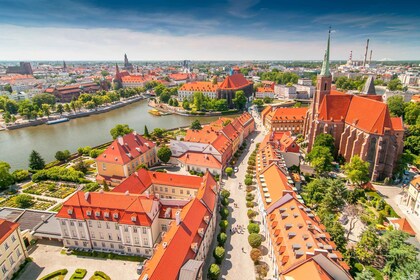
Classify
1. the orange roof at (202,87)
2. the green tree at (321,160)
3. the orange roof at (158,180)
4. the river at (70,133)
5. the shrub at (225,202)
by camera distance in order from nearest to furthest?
the orange roof at (158,180) < the shrub at (225,202) < the green tree at (321,160) < the river at (70,133) < the orange roof at (202,87)

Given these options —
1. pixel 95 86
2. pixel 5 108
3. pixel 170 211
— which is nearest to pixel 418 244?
pixel 170 211

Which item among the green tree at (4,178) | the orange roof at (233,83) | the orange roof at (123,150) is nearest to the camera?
the green tree at (4,178)

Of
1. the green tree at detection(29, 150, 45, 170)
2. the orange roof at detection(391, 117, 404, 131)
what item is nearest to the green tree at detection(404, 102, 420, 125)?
the orange roof at detection(391, 117, 404, 131)

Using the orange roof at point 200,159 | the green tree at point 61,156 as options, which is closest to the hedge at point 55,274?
the orange roof at point 200,159

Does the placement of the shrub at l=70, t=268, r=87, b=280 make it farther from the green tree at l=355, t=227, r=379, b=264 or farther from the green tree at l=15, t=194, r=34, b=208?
the green tree at l=355, t=227, r=379, b=264

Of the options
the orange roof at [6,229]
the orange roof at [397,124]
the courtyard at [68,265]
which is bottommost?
the courtyard at [68,265]

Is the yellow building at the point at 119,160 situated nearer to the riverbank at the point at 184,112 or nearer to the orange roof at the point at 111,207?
the orange roof at the point at 111,207

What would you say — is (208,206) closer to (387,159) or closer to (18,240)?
(18,240)
